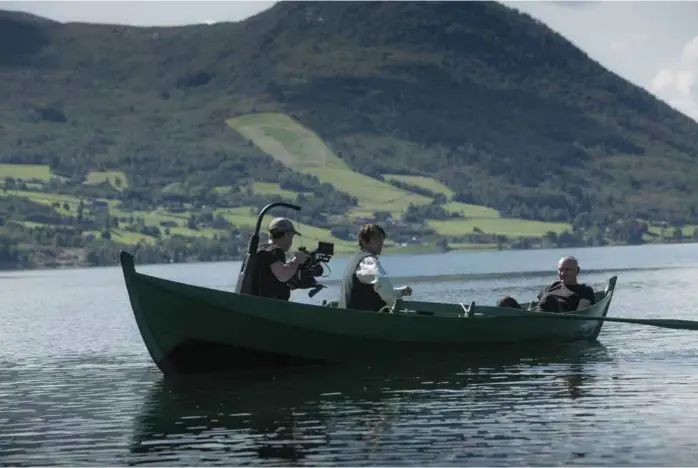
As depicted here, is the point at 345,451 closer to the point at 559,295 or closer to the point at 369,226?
the point at 369,226

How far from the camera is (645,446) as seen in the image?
733 inches

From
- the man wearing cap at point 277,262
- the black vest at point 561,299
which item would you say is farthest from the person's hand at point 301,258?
the black vest at point 561,299

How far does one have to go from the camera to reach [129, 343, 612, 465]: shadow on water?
19.3 meters

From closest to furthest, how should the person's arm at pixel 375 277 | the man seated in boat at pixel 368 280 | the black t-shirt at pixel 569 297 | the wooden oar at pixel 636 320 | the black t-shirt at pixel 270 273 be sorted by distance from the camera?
1. the black t-shirt at pixel 270 273
2. the man seated in boat at pixel 368 280
3. the person's arm at pixel 375 277
4. the wooden oar at pixel 636 320
5. the black t-shirt at pixel 569 297

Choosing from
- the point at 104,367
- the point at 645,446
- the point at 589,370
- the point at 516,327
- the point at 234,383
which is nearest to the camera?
the point at 645,446

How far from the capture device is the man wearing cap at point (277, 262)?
88.2 ft

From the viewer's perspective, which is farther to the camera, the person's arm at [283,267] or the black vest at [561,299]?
the black vest at [561,299]

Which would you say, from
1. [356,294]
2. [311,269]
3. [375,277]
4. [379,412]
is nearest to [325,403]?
[379,412]

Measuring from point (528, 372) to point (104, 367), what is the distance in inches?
446

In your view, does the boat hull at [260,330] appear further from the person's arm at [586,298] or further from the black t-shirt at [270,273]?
the person's arm at [586,298]

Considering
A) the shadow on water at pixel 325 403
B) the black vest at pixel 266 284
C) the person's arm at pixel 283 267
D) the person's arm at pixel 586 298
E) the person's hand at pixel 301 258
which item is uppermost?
the person's hand at pixel 301 258

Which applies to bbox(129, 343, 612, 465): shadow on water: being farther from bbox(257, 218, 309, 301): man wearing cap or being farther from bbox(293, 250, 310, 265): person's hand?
bbox(293, 250, 310, 265): person's hand

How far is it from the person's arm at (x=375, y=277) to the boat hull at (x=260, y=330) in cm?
49

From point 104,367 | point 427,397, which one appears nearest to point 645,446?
point 427,397
